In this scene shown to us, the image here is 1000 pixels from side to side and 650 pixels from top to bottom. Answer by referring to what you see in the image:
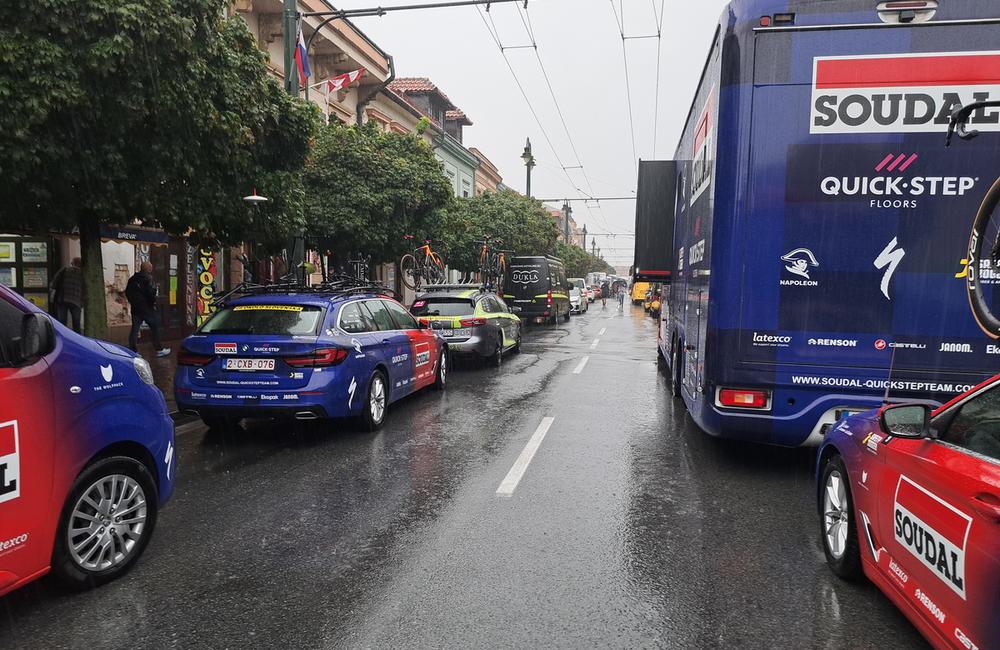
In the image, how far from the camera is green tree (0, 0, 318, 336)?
6.08 m

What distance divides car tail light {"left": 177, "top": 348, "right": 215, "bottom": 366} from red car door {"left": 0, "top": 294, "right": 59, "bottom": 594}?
12.0 feet

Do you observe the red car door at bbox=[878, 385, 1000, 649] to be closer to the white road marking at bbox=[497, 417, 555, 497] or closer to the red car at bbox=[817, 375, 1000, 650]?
the red car at bbox=[817, 375, 1000, 650]

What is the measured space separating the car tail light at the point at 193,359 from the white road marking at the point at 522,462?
3175 millimetres

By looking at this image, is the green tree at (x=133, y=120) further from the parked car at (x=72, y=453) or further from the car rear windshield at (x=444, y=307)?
the car rear windshield at (x=444, y=307)

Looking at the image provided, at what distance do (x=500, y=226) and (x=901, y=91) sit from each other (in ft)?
93.7

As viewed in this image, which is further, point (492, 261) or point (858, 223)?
point (492, 261)

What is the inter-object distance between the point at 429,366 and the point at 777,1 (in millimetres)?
6584

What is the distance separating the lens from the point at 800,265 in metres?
5.37

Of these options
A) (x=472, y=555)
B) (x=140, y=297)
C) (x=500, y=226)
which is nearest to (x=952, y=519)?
(x=472, y=555)

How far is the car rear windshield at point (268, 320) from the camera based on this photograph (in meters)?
7.14

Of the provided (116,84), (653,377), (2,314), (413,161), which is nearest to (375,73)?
(413,161)

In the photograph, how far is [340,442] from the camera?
739 centimetres

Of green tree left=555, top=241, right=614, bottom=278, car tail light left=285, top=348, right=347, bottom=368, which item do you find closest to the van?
car tail light left=285, top=348, right=347, bottom=368

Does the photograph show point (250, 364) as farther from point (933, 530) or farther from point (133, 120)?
point (933, 530)
